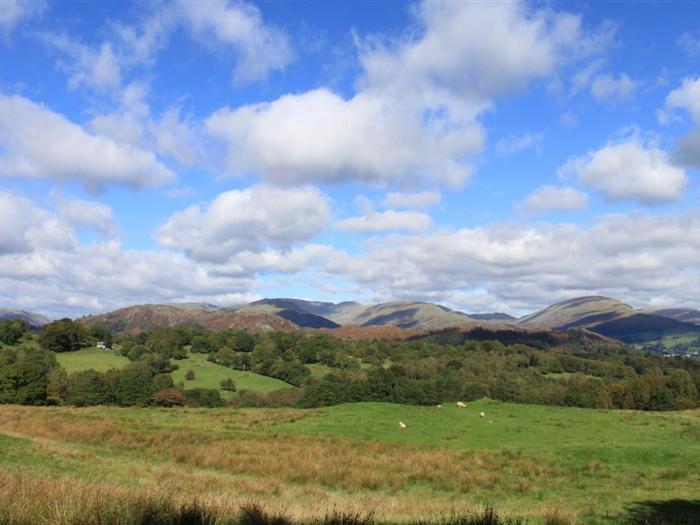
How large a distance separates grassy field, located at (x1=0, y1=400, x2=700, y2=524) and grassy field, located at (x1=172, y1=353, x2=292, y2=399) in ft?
259

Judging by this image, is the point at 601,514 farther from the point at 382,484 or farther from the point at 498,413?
the point at 498,413

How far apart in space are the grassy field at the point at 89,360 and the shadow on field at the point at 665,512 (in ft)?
380

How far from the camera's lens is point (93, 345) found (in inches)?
5763

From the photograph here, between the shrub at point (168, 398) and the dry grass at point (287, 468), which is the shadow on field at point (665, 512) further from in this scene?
the shrub at point (168, 398)

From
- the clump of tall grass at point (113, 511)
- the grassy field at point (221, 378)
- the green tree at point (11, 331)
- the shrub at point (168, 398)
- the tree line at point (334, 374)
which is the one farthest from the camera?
the green tree at point (11, 331)

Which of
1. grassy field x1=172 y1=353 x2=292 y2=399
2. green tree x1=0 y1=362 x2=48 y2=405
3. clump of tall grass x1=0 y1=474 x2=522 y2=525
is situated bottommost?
grassy field x1=172 y1=353 x2=292 y2=399

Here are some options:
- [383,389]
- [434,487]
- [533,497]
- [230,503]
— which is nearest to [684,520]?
Answer: [533,497]

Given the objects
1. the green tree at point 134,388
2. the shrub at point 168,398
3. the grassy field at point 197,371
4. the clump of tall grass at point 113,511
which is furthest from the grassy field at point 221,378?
the clump of tall grass at point 113,511

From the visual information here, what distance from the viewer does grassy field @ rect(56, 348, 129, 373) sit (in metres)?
112

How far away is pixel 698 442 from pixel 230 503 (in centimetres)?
A: 2484

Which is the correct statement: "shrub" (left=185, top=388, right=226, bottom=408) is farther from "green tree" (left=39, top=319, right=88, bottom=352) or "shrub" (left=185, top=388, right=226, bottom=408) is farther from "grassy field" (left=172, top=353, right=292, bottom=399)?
"green tree" (left=39, top=319, right=88, bottom=352)

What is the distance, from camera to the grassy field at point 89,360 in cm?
11183

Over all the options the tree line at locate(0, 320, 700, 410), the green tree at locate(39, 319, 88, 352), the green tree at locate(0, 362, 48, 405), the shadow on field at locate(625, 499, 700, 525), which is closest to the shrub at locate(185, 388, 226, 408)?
the tree line at locate(0, 320, 700, 410)

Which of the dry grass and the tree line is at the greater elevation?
the dry grass
